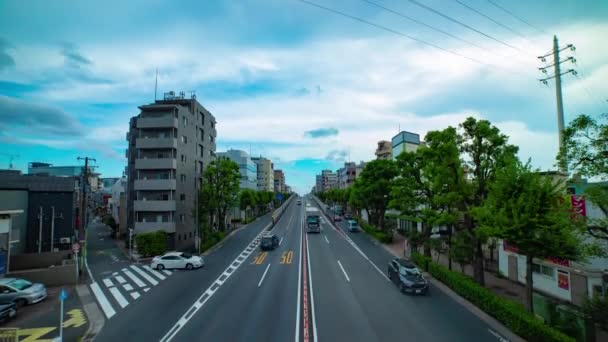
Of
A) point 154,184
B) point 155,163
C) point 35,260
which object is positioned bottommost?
point 35,260

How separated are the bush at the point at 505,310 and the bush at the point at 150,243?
29.0 meters

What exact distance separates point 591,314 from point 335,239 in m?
32.4

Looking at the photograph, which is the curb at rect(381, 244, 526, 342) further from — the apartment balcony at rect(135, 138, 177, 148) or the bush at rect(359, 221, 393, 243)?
the apartment balcony at rect(135, 138, 177, 148)

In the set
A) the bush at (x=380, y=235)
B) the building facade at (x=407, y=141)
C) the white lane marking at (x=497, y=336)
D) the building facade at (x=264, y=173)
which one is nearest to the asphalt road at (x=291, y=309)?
the white lane marking at (x=497, y=336)

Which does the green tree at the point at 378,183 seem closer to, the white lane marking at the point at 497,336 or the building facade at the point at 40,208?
the white lane marking at the point at 497,336

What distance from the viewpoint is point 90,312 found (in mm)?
17531

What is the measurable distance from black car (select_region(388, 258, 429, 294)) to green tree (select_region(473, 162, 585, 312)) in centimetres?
619

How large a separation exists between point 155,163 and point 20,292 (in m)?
20.9

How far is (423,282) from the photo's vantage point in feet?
65.1

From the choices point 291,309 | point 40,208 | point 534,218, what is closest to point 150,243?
point 40,208

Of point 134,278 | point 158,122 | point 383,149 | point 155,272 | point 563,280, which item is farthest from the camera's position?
point 383,149

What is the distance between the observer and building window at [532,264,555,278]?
801 inches

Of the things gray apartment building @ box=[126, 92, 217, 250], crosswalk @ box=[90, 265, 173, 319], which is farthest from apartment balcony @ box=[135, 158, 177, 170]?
crosswalk @ box=[90, 265, 173, 319]

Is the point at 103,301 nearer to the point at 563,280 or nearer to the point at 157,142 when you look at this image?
the point at 157,142
